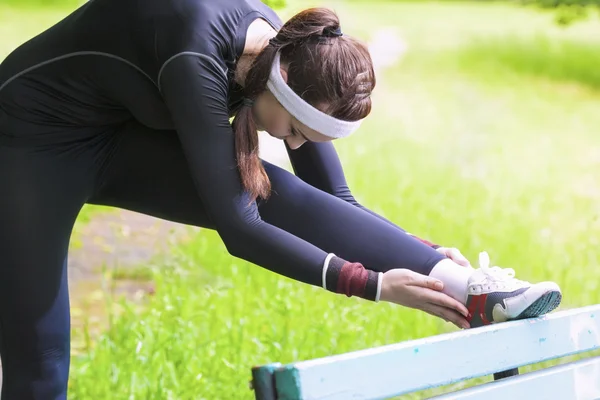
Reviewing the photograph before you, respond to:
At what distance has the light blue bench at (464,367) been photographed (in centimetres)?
146

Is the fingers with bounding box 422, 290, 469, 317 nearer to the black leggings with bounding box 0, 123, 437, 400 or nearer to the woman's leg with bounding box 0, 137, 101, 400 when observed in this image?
the black leggings with bounding box 0, 123, 437, 400

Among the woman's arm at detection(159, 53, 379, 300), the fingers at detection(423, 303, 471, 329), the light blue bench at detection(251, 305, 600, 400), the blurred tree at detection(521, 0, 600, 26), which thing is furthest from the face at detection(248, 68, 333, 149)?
the blurred tree at detection(521, 0, 600, 26)

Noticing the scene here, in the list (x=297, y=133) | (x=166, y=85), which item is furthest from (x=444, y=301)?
(x=166, y=85)

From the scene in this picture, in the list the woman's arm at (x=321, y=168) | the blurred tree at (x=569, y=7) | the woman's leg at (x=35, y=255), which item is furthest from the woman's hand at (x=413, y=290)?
the blurred tree at (x=569, y=7)

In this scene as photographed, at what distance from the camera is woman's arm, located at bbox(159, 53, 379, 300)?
1779mm

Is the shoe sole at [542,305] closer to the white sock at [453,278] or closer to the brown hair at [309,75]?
the white sock at [453,278]

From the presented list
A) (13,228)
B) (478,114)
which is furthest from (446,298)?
(478,114)

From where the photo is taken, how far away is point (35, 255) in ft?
6.56

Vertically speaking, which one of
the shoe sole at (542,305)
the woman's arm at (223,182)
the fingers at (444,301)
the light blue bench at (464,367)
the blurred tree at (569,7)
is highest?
the blurred tree at (569,7)

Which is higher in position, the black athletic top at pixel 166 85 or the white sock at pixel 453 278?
the black athletic top at pixel 166 85

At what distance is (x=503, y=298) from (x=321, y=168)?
1.92 feet

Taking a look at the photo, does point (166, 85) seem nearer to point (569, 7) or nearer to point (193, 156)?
point (193, 156)

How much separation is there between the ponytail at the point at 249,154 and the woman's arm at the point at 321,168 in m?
0.36

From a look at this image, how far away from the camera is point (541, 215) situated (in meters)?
6.30
